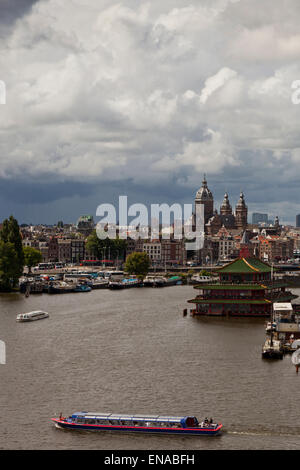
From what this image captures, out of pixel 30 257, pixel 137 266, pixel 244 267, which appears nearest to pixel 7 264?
pixel 137 266

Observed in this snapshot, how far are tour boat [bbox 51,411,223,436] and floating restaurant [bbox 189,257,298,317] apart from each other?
50.4 m

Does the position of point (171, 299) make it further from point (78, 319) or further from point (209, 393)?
point (209, 393)

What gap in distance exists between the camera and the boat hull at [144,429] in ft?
139

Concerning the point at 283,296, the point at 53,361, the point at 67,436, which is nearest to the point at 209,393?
the point at 67,436

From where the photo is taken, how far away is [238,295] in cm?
9669

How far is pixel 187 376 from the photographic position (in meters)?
56.2

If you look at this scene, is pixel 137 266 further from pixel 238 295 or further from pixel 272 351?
pixel 272 351

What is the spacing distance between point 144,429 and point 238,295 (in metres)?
55.0

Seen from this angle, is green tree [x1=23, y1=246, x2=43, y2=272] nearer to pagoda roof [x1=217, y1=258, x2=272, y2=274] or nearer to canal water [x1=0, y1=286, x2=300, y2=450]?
pagoda roof [x1=217, y1=258, x2=272, y2=274]

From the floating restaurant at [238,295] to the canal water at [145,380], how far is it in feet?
15.1

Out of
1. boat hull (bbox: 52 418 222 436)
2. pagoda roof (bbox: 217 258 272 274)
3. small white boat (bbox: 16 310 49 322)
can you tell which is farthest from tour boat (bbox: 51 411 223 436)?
pagoda roof (bbox: 217 258 272 274)

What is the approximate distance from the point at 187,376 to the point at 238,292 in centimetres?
4177

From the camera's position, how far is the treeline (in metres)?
126

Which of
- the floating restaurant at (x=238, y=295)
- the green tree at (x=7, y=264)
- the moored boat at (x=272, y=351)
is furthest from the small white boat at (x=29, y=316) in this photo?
the green tree at (x=7, y=264)
